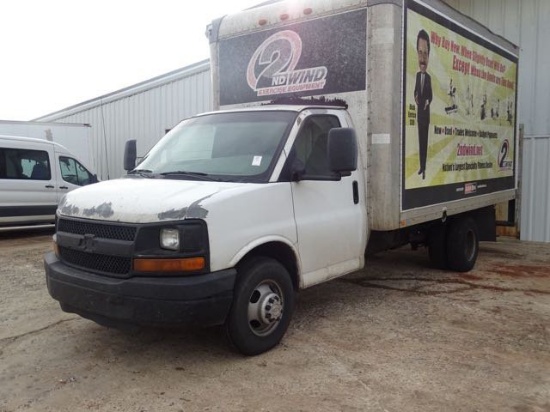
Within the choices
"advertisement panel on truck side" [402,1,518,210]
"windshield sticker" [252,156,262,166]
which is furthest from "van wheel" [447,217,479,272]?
"windshield sticker" [252,156,262,166]

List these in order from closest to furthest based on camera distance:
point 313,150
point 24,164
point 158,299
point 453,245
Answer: point 158,299, point 313,150, point 453,245, point 24,164

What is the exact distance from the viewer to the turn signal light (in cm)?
370

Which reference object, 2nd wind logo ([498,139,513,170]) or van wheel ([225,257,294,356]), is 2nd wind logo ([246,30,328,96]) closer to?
van wheel ([225,257,294,356])

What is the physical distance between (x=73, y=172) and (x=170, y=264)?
945 centimetres

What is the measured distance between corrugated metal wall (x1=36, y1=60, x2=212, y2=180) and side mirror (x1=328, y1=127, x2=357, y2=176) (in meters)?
10.2

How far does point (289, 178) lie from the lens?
14.6 ft

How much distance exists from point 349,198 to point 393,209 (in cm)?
52

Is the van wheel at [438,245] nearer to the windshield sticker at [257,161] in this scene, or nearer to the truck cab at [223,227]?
the truck cab at [223,227]

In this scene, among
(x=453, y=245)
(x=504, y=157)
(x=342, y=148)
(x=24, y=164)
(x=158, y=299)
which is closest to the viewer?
(x=158, y=299)

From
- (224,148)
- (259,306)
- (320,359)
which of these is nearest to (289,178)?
(224,148)

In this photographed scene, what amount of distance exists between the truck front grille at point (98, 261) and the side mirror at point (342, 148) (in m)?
1.84

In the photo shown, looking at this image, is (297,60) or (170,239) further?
(297,60)

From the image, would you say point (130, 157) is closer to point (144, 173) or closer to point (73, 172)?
point (144, 173)

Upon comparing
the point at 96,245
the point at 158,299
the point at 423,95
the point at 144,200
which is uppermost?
the point at 423,95
